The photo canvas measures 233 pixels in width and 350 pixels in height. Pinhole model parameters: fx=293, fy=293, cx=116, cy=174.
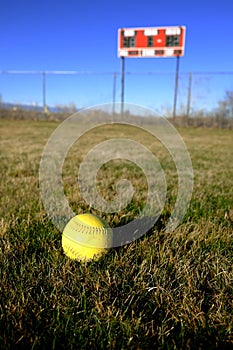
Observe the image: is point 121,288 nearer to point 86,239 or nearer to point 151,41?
point 86,239

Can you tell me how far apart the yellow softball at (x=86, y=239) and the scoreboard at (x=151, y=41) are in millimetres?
14609

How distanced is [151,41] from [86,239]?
1561 centimetres

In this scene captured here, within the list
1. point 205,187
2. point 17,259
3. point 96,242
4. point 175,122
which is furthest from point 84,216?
point 175,122

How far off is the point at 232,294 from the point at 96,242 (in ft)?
2.22

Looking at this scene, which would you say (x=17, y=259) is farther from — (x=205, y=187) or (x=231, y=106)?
(x=231, y=106)

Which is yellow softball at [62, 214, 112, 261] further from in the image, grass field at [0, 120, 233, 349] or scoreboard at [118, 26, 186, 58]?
scoreboard at [118, 26, 186, 58]

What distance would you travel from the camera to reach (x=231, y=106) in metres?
13.3

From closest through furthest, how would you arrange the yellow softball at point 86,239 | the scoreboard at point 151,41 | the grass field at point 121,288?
the grass field at point 121,288 < the yellow softball at point 86,239 < the scoreboard at point 151,41

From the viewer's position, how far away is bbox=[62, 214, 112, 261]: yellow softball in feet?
4.91

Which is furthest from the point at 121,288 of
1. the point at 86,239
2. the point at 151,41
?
the point at 151,41

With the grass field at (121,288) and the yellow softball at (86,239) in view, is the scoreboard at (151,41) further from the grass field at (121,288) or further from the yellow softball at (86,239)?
the yellow softball at (86,239)

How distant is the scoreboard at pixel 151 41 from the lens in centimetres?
1478

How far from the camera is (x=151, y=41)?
1519cm

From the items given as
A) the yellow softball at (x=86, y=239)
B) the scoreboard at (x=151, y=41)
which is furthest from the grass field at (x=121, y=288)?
the scoreboard at (x=151, y=41)
